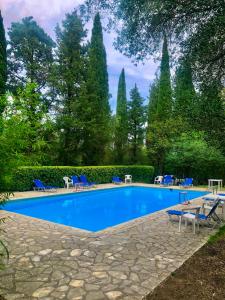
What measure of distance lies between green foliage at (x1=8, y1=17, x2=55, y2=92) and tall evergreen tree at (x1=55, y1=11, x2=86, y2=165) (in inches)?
81.3

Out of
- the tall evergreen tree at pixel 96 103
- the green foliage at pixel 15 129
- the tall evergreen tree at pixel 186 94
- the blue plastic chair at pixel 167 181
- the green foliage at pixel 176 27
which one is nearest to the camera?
the green foliage at pixel 15 129

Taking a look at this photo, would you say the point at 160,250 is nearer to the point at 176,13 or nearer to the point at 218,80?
the point at 218,80

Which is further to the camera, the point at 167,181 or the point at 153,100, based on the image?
the point at 153,100

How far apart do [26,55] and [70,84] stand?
17.5 feet

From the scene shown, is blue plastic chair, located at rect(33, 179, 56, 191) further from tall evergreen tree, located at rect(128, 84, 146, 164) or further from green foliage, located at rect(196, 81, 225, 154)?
tall evergreen tree, located at rect(128, 84, 146, 164)

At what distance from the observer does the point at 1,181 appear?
12.9ft

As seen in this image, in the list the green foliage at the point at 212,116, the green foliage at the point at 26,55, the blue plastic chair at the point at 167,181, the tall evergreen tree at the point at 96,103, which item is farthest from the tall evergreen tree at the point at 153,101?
the green foliage at the point at 212,116

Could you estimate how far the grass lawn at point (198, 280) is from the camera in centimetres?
A: 404

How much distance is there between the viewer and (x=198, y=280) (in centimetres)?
458

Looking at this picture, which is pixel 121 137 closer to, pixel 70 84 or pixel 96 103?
pixel 96 103

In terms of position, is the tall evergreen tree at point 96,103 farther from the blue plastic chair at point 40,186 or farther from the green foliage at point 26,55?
the blue plastic chair at point 40,186

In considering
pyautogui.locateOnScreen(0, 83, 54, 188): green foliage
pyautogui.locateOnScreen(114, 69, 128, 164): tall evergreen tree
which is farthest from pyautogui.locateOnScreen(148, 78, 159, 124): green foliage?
pyautogui.locateOnScreen(0, 83, 54, 188): green foliage

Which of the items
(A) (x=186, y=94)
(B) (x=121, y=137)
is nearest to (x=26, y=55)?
(B) (x=121, y=137)

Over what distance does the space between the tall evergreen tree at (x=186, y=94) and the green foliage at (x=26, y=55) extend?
17835 mm
